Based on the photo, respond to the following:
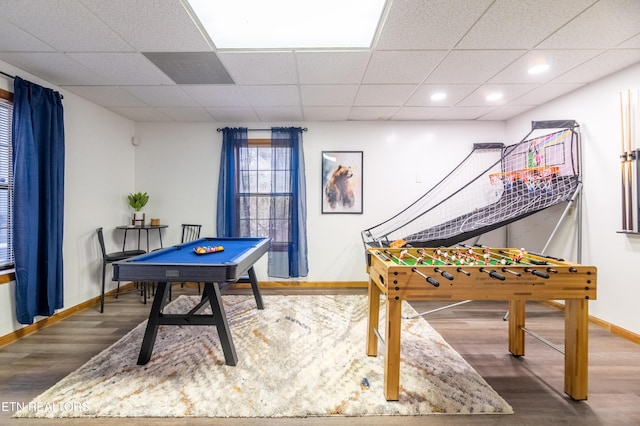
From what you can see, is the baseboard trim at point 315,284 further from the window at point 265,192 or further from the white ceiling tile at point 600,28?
the white ceiling tile at point 600,28

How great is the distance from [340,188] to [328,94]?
1438 millimetres

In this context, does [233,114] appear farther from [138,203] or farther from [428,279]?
[428,279]

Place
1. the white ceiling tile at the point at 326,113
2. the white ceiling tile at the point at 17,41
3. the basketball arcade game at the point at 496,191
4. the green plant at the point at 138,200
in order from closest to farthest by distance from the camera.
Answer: the white ceiling tile at the point at 17,41, the basketball arcade game at the point at 496,191, the white ceiling tile at the point at 326,113, the green plant at the point at 138,200

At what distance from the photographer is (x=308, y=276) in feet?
13.8

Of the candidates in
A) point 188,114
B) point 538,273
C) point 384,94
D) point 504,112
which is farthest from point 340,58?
point 504,112

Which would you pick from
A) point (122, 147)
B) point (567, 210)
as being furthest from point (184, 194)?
point (567, 210)

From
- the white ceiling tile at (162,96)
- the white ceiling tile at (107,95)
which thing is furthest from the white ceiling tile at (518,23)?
the white ceiling tile at (107,95)

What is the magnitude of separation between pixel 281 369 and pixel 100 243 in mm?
2764

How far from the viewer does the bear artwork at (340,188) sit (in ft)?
13.8

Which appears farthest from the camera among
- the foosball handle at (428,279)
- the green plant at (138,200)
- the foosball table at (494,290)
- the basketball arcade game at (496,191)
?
the green plant at (138,200)

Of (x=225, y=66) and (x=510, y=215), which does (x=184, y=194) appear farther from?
(x=510, y=215)

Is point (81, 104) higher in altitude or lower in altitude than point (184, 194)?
higher

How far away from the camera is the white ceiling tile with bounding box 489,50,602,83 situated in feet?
7.66

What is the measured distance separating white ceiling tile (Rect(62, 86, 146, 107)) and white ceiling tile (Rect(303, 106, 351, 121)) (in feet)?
6.82
